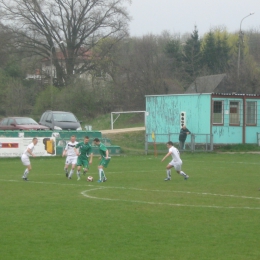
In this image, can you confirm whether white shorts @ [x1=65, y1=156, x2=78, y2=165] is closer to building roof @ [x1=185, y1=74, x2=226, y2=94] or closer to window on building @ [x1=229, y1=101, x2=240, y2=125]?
window on building @ [x1=229, y1=101, x2=240, y2=125]

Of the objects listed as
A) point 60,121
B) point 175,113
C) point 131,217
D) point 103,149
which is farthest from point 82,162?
point 60,121

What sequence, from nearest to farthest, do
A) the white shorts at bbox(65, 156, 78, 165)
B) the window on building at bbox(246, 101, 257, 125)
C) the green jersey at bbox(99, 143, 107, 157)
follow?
the green jersey at bbox(99, 143, 107, 157)
the white shorts at bbox(65, 156, 78, 165)
the window on building at bbox(246, 101, 257, 125)

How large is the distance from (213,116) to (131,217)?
2519 cm

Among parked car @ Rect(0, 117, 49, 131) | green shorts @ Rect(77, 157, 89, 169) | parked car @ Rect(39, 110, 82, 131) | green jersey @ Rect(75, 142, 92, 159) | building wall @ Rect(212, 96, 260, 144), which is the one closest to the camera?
green jersey @ Rect(75, 142, 92, 159)

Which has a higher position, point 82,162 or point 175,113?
point 175,113

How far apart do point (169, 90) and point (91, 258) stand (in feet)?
176

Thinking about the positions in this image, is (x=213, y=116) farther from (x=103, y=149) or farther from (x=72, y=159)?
(x=103, y=149)

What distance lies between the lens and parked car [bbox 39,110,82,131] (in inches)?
1570

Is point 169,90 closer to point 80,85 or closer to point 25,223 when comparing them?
point 80,85

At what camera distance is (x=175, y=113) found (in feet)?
129

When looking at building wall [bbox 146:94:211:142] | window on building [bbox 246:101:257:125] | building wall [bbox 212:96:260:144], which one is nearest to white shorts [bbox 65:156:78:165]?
building wall [bbox 146:94:211:142]

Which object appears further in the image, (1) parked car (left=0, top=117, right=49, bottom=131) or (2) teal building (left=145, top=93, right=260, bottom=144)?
(1) parked car (left=0, top=117, right=49, bottom=131)

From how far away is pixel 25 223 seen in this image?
12555mm

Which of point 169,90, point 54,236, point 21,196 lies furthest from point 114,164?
point 169,90
